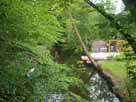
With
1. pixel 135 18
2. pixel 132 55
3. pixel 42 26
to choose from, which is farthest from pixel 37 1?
pixel 135 18

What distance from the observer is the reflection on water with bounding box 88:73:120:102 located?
14.5 metres

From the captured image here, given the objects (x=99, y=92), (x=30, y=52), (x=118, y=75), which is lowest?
(x=99, y=92)

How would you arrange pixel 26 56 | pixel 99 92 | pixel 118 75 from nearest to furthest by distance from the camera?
pixel 26 56
pixel 99 92
pixel 118 75

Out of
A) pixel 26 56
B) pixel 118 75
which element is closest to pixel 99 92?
pixel 118 75

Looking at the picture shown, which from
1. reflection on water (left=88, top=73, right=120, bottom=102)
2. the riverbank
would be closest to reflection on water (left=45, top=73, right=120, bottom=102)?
reflection on water (left=88, top=73, right=120, bottom=102)

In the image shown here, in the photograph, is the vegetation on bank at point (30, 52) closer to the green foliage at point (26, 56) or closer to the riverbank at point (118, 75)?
the green foliage at point (26, 56)

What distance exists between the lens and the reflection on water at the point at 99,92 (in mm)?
14516

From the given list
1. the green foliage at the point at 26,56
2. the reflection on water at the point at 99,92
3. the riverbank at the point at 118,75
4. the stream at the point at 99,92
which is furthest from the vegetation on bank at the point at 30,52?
the reflection on water at the point at 99,92

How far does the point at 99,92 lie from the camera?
645 inches

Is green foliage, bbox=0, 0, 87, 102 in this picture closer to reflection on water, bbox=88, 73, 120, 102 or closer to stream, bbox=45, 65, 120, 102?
stream, bbox=45, 65, 120, 102

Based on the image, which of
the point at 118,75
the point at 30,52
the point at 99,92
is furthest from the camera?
the point at 118,75

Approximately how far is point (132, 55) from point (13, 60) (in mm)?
2150

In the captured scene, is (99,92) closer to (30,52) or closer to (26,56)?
(30,52)

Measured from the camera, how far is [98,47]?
107ft
